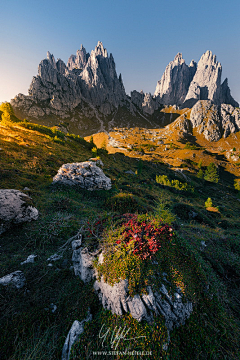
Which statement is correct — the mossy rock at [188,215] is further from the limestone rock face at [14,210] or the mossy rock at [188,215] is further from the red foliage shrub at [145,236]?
the limestone rock face at [14,210]

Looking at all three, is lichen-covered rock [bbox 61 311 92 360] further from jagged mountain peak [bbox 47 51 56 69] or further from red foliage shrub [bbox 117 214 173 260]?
jagged mountain peak [bbox 47 51 56 69]

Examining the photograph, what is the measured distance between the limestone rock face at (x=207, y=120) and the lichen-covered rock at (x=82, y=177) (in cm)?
17297

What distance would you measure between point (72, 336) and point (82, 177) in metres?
17.4

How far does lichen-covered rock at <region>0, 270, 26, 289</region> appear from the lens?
5356 millimetres

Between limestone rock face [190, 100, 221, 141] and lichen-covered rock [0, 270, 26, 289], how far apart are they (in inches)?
7348

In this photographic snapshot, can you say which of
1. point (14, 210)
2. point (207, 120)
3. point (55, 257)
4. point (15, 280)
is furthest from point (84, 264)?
point (207, 120)

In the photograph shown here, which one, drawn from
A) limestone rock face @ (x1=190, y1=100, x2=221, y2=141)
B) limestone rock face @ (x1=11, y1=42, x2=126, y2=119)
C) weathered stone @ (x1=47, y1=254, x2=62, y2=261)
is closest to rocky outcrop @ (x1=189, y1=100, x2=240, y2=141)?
limestone rock face @ (x1=190, y1=100, x2=221, y2=141)

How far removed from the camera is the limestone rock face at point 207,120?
149250 millimetres

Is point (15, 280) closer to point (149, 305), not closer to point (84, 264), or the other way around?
point (84, 264)

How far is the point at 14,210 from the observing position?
8.83 metres

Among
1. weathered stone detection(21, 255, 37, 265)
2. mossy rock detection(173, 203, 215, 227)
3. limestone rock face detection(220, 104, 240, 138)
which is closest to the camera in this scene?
weathered stone detection(21, 255, 37, 265)

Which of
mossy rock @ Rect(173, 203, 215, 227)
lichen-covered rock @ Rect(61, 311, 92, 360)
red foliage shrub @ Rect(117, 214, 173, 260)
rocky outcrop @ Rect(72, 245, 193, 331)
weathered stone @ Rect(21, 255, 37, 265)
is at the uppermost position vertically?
red foliage shrub @ Rect(117, 214, 173, 260)
